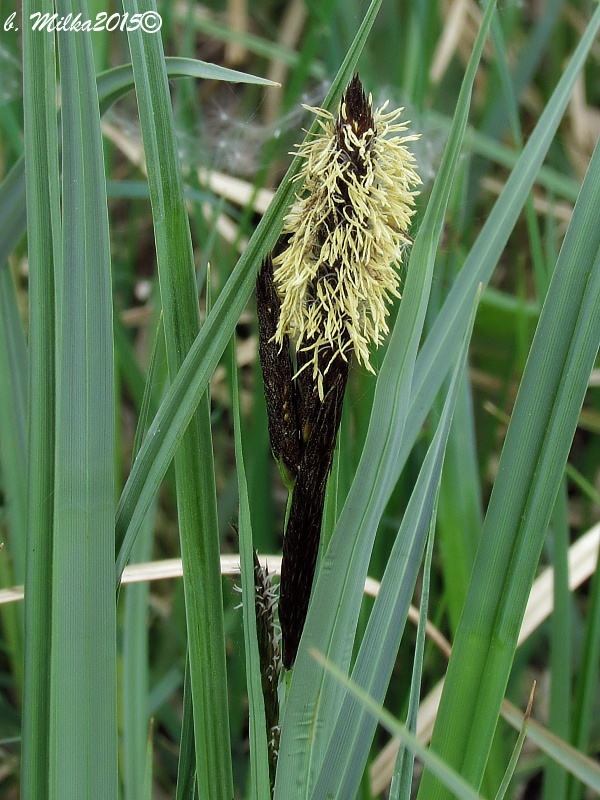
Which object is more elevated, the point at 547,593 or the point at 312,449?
the point at 312,449

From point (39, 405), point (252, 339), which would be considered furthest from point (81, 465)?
point (252, 339)

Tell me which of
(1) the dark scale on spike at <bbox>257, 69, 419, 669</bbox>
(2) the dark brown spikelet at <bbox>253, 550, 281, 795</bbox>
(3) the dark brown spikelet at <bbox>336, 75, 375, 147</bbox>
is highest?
(3) the dark brown spikelet at <bbox>336, 75, 375, 147</bbox>

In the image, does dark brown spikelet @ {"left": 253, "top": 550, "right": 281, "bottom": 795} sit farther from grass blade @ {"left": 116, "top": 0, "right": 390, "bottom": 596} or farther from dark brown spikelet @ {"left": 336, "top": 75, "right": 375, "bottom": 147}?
dark brown spikelet @ {"left": 336, "top": 75, "right": 375, "bottom": 147}

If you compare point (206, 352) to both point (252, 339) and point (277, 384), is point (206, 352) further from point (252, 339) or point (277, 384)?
point (252, 339)

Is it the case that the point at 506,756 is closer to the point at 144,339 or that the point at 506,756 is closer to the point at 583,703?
the point at 583,703

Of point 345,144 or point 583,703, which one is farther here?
point 583,703

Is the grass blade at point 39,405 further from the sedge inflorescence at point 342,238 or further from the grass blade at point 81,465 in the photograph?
the sedge inflorescence at point 342,238

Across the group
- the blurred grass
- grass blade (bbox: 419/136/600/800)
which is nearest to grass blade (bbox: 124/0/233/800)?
the blurred grass

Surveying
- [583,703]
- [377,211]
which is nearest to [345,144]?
[377,211]

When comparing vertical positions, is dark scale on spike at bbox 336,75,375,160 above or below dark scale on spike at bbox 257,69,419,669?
above
